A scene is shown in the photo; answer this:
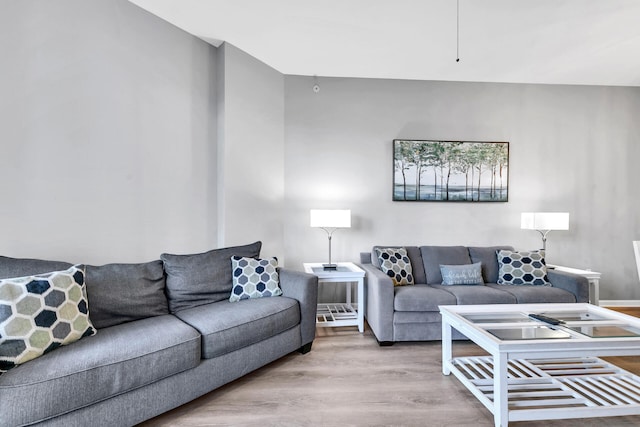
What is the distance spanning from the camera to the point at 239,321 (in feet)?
6.89

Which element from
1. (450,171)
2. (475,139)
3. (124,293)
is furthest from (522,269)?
(124,293)

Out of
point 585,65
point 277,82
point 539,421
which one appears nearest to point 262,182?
point 277,82

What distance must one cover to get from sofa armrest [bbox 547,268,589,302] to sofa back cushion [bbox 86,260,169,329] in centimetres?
341

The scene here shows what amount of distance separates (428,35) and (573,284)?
2617 mm

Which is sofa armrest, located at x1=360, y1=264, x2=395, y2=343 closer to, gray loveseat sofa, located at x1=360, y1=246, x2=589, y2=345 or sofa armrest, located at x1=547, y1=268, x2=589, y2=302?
gray loveseat sofa, located at x1=360, y1=246, x2=589, y2=345

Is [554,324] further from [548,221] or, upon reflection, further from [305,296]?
[548,221]

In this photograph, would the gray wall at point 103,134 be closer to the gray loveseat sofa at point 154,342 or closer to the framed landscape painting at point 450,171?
the gray loveseat sofa at point 154,342

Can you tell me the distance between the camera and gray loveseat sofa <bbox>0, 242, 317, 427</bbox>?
1.36m

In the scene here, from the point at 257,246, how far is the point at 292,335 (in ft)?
2.88

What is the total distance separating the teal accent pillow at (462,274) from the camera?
3.18 metres

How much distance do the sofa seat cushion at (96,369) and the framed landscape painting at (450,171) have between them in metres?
2.93

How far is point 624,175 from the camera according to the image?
4.10m

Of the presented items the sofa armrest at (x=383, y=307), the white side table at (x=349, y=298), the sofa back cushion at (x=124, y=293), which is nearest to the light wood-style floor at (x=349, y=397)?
the sofa armrest at (x=383, y=307)

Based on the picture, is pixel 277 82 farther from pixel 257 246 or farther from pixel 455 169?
pixel 455 169
